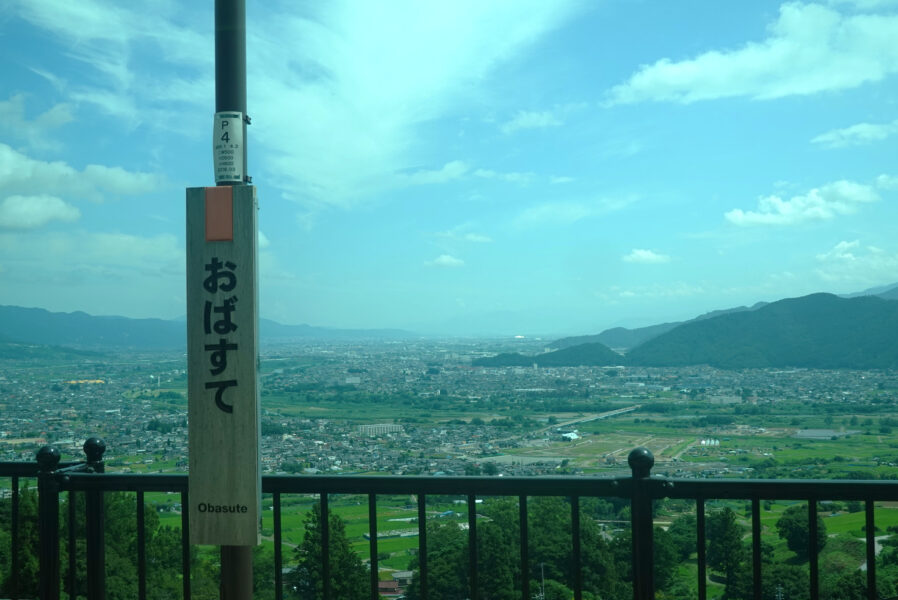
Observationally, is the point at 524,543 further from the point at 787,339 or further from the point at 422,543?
the point at 787,339

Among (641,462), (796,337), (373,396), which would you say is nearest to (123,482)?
(641,462)

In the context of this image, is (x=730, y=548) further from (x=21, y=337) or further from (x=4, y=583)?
(x=21, y=337)

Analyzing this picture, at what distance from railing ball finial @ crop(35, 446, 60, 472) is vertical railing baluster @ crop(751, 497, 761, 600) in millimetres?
3706

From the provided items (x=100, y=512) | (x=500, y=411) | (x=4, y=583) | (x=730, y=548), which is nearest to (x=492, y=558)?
(x=730, y=548)

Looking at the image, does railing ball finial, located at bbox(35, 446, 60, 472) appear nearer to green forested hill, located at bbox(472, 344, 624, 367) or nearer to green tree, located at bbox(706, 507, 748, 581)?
green tree, located at bbox(706, 507, 748, 581)

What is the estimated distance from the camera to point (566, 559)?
13.5 ft

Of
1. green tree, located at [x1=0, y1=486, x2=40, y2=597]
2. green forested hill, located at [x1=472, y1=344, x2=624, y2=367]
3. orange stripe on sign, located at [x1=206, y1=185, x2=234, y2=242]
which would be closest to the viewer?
orange stripe on sign, located at [x1=206, y1=185, x2=234, y2=242]

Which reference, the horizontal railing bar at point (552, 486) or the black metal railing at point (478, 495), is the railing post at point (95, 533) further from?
the horizontal railing bar at point (552, 486)

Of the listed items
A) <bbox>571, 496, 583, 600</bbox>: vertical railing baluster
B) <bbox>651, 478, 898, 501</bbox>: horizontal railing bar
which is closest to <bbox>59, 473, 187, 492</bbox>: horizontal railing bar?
<bbox>571, 496, 583, 600</bbox>: vertical railing baluster

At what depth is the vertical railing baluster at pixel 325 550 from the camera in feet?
12.4

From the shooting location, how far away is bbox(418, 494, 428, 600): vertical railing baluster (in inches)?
145

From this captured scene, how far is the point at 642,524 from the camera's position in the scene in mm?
3627

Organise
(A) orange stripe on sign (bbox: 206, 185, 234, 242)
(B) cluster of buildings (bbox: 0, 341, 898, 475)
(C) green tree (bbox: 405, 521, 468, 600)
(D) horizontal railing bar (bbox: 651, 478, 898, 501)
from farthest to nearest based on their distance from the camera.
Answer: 1. (B) cluster of buildings (bbox: 0, 341, 898, 475)
2. (C) green tree (bbox: 405, 521, 468, 600)
3. (D) horizontal railing bar (bbox: 651, 478, 898, 501)
4. (A) orange stripe on sign (bbox: 206, 185, 234, 242)

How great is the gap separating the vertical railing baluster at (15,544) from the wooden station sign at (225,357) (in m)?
1.89
